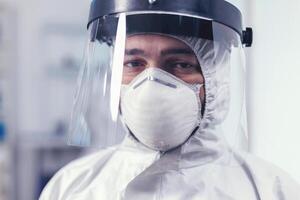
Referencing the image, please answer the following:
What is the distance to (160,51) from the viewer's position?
0.69 meters

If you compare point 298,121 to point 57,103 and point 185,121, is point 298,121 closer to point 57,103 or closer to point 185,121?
point 185,121

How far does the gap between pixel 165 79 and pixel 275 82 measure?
312 mm

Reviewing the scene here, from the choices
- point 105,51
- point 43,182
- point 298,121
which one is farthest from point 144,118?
point 43,182

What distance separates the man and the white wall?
103mm

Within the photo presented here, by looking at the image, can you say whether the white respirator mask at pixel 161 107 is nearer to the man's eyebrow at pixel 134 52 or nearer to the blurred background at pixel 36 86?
the man's eyebrow at pixel 134 52

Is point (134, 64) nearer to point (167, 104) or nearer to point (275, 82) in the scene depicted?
point (167, 104)

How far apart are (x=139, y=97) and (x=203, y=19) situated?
6.9 inches

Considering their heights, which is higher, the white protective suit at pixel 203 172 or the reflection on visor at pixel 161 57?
the reflection on visor at pixel 161 57

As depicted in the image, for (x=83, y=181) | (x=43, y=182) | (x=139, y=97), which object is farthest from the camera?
(x=43, y=182)

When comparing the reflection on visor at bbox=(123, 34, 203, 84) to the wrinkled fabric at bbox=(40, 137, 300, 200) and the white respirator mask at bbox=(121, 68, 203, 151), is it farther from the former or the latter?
the wrinkled fabric at bbox=(40, 137, 300, 200)

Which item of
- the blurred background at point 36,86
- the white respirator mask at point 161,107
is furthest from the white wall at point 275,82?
the blurred background at point 36,86

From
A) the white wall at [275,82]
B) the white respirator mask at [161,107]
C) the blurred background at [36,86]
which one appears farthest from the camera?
the blurred background at [36,86]

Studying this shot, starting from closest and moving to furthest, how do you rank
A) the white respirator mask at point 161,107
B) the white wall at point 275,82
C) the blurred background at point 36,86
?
the white respirator mask at point 161,107
the white wall at point 275,82
the blurred background at point 36,86

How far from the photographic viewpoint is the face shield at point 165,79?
2.24 ft
